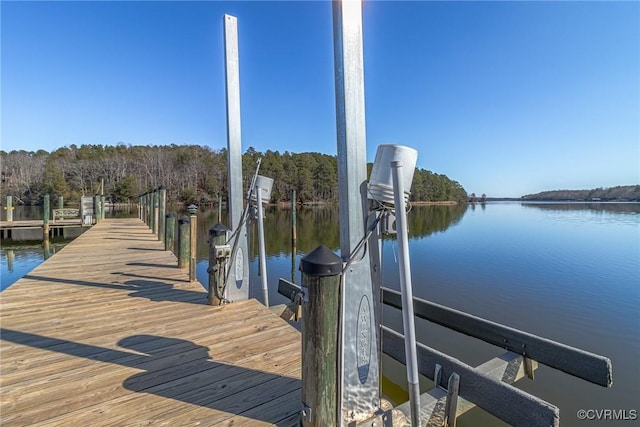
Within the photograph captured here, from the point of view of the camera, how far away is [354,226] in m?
1.74

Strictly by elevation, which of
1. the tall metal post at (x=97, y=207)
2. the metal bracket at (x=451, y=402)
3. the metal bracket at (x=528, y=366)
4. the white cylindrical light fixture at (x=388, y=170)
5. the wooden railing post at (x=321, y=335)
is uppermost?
the tall metal post at (x=97, y=207)

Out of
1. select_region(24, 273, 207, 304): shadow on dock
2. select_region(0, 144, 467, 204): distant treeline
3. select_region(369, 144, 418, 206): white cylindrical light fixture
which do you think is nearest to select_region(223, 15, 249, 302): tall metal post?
select_region(24, 273, 207, 304): shadow on dock

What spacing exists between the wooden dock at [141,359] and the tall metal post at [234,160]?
266 millimetres

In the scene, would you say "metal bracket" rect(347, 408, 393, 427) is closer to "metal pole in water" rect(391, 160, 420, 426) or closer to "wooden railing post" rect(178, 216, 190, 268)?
"metal pole in water" rect(391, 160, 420, 426)

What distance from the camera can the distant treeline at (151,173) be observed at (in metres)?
47.5

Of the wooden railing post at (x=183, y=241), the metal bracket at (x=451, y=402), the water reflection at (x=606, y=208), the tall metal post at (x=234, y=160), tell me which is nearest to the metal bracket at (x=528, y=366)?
the metal bracket at (x=451, y=402)

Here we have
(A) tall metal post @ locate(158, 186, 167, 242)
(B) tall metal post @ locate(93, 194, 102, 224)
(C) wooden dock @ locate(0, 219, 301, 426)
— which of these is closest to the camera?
(C) wooden dock @ locate(0, 219, 301, 426)

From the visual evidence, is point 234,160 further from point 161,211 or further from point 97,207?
point 97,207

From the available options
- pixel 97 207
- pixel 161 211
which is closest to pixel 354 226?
pixel 161 211

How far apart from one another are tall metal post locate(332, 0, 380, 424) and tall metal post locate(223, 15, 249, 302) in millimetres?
2211

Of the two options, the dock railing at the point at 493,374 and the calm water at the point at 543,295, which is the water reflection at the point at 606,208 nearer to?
the calm water at the point at 543,295

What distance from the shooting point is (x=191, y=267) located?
4617mm

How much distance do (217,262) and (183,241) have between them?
2.16 m

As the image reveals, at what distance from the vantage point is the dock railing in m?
1.75
